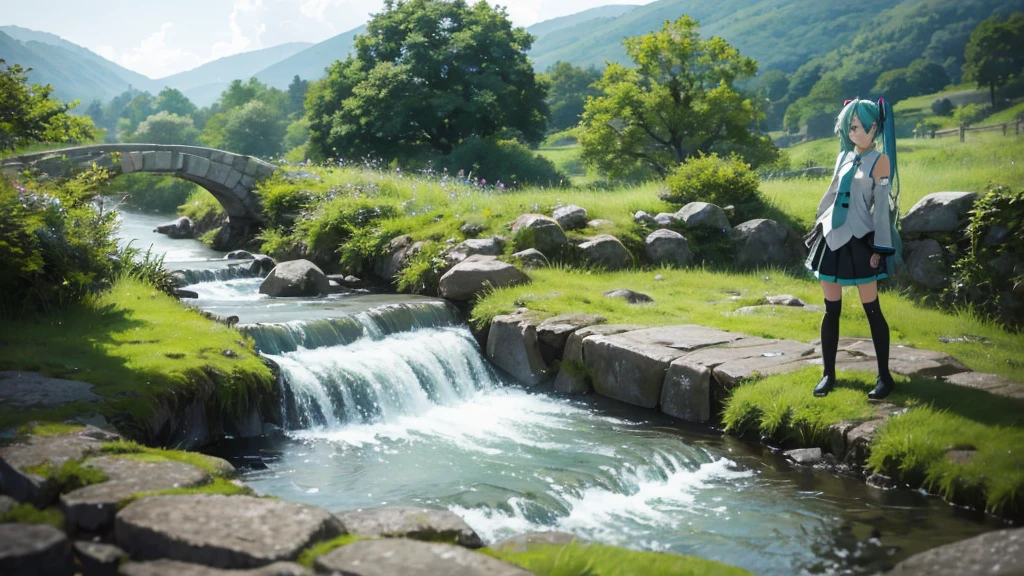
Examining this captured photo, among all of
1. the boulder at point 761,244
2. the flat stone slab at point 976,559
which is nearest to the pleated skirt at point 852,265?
the flat stone slab at point 976,559

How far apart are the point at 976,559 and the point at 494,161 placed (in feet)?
80.8

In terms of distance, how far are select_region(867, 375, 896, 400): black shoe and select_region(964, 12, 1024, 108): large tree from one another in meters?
17.7

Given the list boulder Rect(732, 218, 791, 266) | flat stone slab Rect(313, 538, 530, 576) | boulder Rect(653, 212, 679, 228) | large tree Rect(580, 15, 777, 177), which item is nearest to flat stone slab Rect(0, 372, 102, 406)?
flat stone slab Rect(313, 538, 530, 576)

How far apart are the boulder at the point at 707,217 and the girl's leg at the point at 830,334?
24.3 ft

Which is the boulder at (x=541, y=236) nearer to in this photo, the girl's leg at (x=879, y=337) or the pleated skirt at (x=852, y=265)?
the pleated skirt at (x=852, y=265)

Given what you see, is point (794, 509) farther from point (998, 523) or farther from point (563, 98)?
point (563, 98)

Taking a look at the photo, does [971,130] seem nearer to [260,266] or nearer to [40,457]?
[260,266]

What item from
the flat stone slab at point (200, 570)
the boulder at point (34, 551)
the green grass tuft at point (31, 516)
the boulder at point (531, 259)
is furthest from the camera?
the boulder at point (531, 259)

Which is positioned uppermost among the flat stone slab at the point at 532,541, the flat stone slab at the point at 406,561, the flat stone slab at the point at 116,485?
the flat stone slab at the point at 116,485

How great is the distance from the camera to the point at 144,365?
699cm

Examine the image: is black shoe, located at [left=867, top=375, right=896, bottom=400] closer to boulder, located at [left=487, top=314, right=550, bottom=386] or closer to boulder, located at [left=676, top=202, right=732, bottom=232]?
boulder, located at [left=487, top=314, right=550, bottom=386]

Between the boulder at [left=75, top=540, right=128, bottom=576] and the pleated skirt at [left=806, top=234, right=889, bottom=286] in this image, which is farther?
the pleated skirt at [left=806, top=234, right=889, bottom=286]

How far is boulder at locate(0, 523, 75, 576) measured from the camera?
3.01 metres

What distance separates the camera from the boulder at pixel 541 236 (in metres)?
12.9
